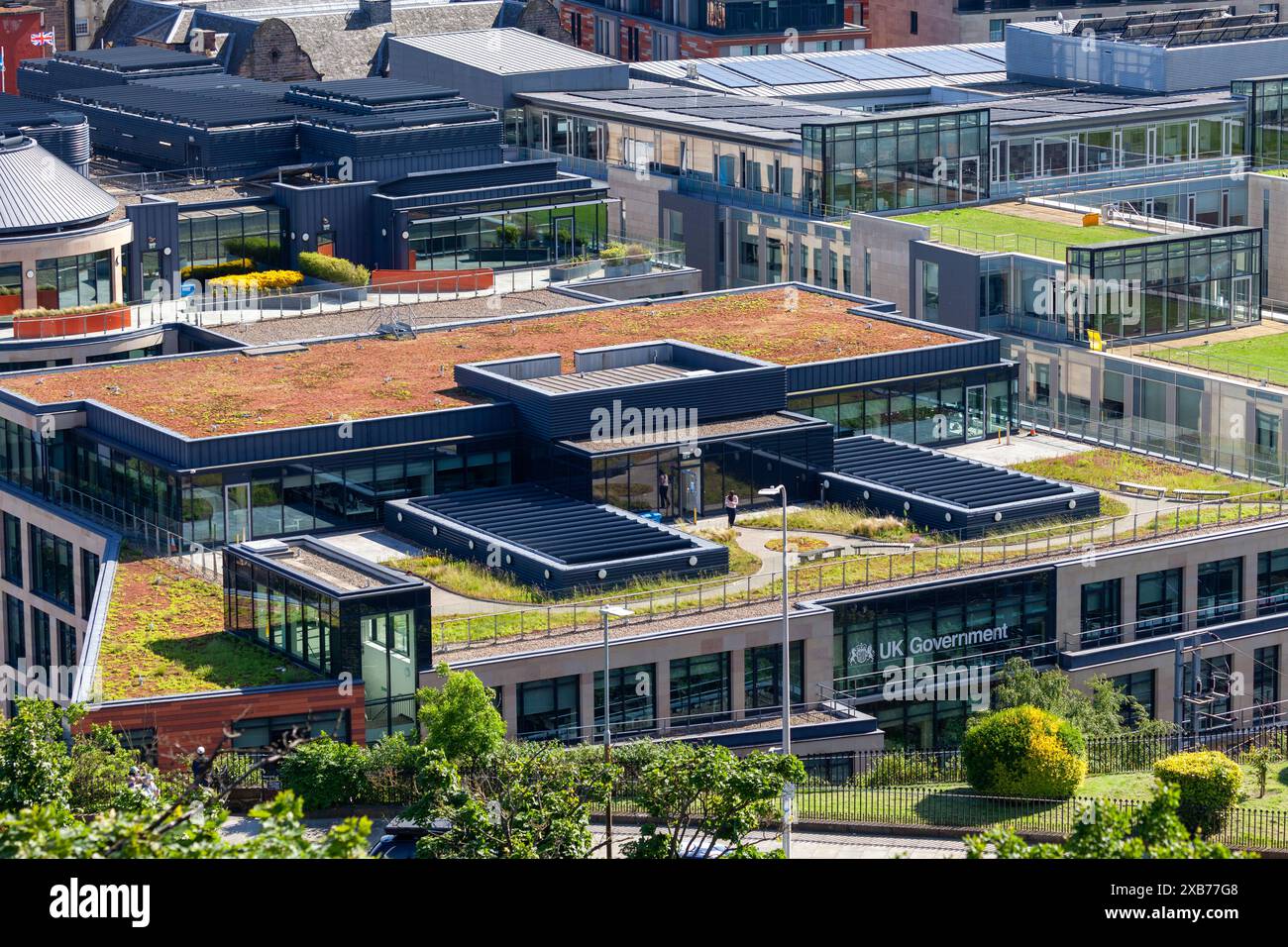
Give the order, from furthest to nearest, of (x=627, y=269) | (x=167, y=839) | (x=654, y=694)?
(x=627, y=269)
(x=654, y=694)
(x=167, y=839)

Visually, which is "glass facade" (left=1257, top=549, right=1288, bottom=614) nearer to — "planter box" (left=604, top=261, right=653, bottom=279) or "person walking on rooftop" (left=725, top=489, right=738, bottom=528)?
"person walking on rooftop" (left=725, top=489, right=738, bottom=528)

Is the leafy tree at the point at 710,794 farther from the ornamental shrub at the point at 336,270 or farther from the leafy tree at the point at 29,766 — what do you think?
the ornamental shrub at the point at 336,270

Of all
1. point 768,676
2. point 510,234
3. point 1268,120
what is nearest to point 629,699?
point 768,676

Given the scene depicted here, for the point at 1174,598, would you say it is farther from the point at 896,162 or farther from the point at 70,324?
the point at 70,324

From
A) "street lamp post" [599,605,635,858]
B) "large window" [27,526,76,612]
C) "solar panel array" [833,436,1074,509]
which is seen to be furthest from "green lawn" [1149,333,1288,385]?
"large window" [27,526,76,612]

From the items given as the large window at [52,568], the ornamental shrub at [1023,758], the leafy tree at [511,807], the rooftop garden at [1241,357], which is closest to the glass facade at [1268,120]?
the rooftop garden at [1241,357]

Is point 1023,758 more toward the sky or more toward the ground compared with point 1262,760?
more toward the sky
